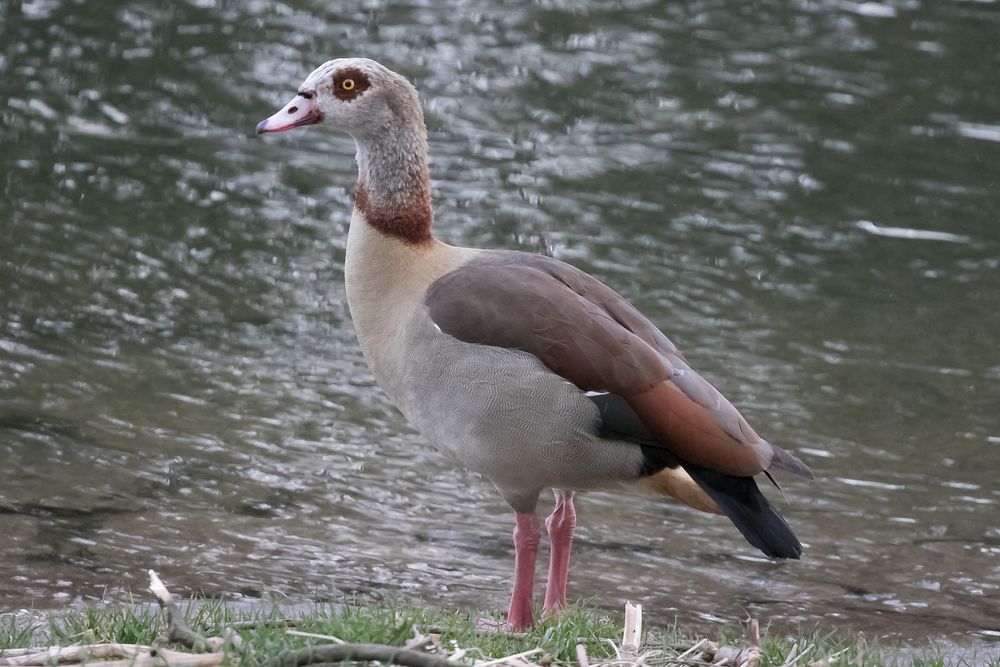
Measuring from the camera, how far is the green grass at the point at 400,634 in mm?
4465

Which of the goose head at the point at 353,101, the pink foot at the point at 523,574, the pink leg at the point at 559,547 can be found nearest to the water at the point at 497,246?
the pink leg at the point at 559,547

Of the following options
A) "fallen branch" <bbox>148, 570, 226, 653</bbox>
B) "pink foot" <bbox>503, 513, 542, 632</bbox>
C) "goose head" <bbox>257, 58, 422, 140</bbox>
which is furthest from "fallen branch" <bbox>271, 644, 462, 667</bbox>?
"goose head" <bbox>257, 58, 422, 140</bbox>

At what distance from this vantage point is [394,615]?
4715 mm

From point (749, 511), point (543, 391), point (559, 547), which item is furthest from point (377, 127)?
point (749, 511)

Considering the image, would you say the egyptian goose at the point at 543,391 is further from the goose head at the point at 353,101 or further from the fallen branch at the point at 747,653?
the fallen branch at the point at 747,653

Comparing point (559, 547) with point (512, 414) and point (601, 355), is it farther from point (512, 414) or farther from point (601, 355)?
point (601, 355)

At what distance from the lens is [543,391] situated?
5.18m

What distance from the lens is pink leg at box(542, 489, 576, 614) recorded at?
18.3 feet

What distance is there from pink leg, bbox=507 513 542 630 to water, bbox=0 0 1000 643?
32.6 inches

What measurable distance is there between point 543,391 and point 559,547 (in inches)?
29.2

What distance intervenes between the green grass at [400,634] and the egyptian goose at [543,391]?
357 millimetres

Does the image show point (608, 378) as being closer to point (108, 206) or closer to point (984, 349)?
point (984, 349)

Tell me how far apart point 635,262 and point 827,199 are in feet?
6.54

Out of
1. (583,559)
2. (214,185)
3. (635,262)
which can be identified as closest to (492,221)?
(635,262)
